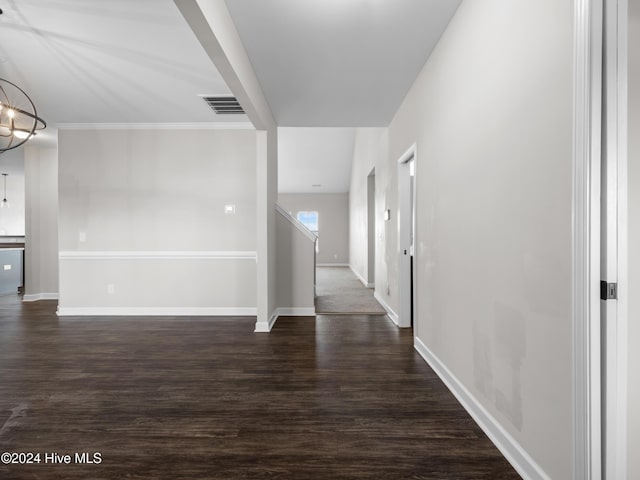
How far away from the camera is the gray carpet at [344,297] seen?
189 inches

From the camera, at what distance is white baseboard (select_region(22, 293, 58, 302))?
554 centimetres

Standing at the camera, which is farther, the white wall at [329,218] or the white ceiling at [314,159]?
the white wall at [329,218]

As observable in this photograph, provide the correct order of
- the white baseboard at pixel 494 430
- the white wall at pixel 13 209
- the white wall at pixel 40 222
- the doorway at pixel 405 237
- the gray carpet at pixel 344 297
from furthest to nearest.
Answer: the white wall at pixel 13 209, the white wall at pixel 40 222, the gray carpet at pixel 344 297, the doorway at pixel 405 237, the white baseboard at pixel 494 430

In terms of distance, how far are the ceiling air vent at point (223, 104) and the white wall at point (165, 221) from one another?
47cm

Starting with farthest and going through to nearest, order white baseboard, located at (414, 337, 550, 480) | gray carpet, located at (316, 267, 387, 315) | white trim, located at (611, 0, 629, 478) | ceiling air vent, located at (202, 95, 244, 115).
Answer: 1. gray carpet, located at (316, 267, 387, 315)
2. ceiling air vent, located at (202, 95, 244, 115)
3. white baseboard, located at (414, 337, 550, 480)
4. white trim, located at (611, 0, 629, 478)

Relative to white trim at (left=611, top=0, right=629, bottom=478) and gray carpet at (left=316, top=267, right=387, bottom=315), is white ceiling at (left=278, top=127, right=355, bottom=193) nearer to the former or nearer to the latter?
gray carpet at (left=316, top=267, right=387, bottom=315)

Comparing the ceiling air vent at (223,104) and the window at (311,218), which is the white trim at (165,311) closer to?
the ceiling air vent at (223,104)

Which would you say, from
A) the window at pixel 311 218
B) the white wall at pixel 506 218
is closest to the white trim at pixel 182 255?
the white wall at pixel 506 218

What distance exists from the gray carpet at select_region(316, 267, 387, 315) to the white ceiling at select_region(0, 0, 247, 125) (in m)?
2.98

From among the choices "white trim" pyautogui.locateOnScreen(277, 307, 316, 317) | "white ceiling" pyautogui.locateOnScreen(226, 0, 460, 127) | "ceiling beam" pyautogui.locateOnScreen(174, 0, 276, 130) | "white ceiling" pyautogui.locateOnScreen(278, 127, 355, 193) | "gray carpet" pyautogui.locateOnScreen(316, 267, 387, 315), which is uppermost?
"white ceiling" pyautogui.locateOnScreen(278, 127, 355, 193)

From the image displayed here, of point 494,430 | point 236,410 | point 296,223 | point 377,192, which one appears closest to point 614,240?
point 494,430

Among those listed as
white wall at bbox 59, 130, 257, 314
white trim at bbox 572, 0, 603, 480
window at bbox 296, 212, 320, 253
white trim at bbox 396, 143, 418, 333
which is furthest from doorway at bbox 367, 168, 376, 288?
white trim at bbox 572, 0, 603, 480

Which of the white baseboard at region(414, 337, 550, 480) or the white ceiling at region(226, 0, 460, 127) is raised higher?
the white ceiling at region(226, 0, 460, 127)

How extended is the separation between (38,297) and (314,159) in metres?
6.91
